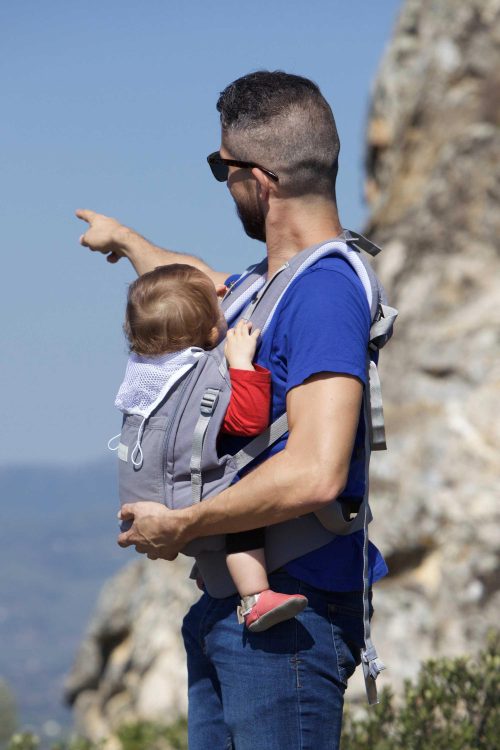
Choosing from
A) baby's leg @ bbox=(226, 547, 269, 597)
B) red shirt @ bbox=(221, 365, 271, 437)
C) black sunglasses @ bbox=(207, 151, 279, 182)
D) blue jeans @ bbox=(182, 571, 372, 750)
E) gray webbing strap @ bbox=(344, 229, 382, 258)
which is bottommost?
blue jeans @ bbox=(182, 571, 372, 750)

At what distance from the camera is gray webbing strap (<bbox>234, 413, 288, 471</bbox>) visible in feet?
10.6

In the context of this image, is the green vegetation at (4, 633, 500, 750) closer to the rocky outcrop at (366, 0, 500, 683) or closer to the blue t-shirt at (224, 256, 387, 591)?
the blue t-shirt at (224, 256, 387, 591)

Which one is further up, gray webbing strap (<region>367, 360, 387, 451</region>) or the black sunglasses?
the black sunglasses

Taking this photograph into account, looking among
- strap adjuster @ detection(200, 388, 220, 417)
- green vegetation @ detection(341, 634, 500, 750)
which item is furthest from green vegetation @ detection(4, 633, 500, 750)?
strap adjuster @ detection(200, 388, 220, 417)

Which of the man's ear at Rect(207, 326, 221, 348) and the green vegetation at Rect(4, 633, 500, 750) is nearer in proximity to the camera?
the man's ear at Rect(207, 326, 221, 348)

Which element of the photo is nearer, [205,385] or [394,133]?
[205,385]

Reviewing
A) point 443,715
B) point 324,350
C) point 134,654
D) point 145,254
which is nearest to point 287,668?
point 324,350

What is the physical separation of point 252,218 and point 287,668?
4.79ft

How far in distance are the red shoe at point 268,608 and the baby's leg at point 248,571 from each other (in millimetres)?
22

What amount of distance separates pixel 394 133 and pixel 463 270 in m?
5.87

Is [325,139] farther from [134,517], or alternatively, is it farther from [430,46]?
[430,46]

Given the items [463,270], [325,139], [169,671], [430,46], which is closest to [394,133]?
[430,46]

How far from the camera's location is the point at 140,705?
13227mm

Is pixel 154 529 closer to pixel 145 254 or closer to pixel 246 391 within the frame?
pixel 246 391
